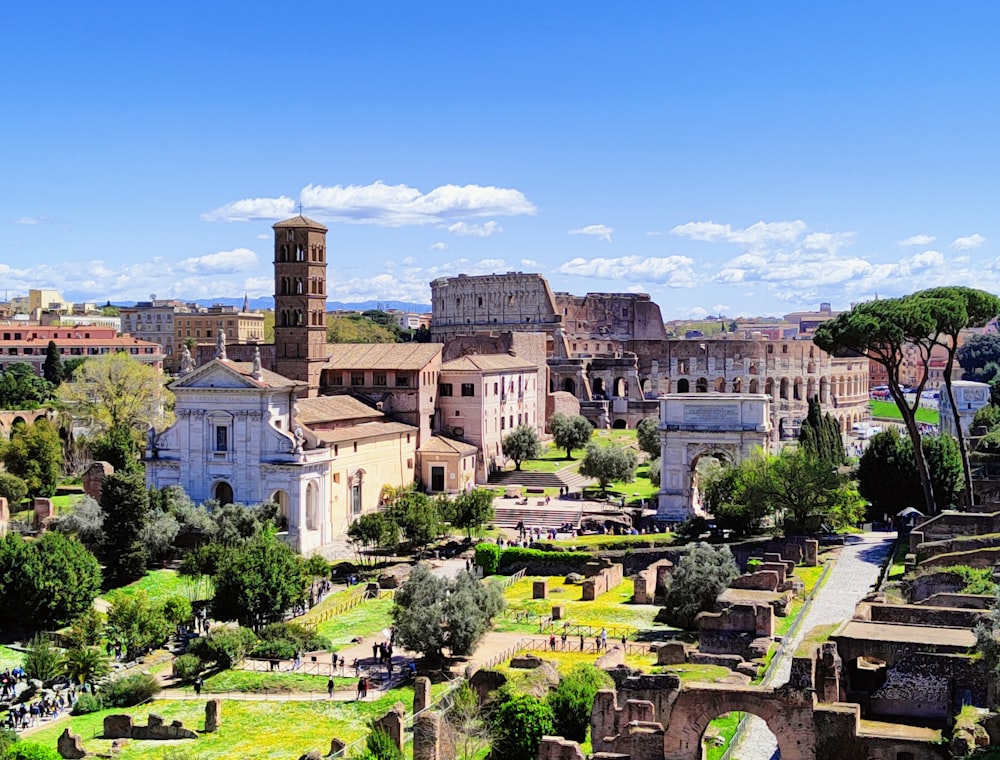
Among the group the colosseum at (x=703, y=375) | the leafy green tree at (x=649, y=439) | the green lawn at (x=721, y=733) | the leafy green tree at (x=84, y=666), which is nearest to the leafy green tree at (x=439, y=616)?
the leafy green tree at (x=84, y=666)

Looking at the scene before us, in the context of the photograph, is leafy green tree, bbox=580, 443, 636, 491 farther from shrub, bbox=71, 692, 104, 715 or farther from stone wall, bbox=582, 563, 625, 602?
shrub, bbox=71, 692, 104, 715

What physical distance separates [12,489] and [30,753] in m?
→ 35.0

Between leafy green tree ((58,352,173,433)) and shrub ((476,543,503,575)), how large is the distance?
27.7 m

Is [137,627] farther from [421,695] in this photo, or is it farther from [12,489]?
[12,489]

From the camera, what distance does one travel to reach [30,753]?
2672 centimetres

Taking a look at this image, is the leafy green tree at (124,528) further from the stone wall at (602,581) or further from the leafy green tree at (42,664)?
the stone wall at (602,581)

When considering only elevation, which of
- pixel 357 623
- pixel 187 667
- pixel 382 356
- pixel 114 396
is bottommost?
pixel 187 667

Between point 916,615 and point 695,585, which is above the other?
point 916,615

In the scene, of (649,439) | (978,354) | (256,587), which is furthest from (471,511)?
(978,354)

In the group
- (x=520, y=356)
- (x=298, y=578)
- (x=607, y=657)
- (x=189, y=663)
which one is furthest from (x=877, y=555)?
(x=520, y=356)

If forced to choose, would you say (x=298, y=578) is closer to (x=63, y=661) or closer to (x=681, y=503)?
(x=63, y=661)

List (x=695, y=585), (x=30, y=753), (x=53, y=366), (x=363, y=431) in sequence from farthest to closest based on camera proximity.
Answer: (x=53, y=366), (x=363, y=431), (x=695, y=585), (x=30, y=753)

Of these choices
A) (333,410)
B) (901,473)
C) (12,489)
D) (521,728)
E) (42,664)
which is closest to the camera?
(521,728)

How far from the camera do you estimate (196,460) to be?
5891 centimetres
